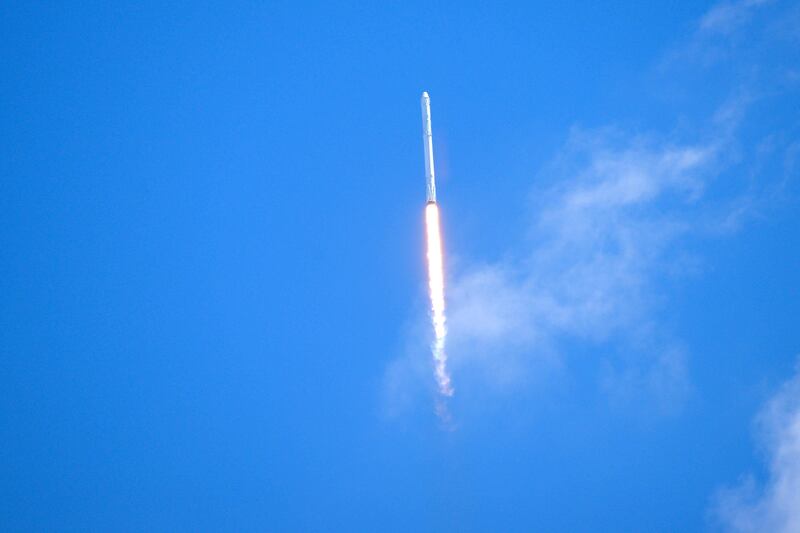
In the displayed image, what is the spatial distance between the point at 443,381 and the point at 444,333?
1.76 metres

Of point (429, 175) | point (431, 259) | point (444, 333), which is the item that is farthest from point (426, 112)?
point (444, 333)

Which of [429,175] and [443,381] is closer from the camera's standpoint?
[429,175]

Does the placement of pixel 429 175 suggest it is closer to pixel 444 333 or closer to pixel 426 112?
pixel 426 112

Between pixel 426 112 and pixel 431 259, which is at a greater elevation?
pixel 426 112

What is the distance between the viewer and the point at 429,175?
2270 cm

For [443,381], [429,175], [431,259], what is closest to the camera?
[429,175]

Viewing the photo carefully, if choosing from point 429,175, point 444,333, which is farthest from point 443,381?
point 429,175

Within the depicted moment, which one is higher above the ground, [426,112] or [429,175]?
[426,112]

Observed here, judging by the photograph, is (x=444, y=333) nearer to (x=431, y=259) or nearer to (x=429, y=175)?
(x=431, y=259)

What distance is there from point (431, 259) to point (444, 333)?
4.15m

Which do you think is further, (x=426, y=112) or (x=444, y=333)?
(x=444, y=333)

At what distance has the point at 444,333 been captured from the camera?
2864 cm

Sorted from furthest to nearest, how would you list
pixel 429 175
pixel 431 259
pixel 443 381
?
1. pixel 443 381
2. pixel 431 259
3. pixel 429 175

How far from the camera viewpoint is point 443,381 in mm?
28516
